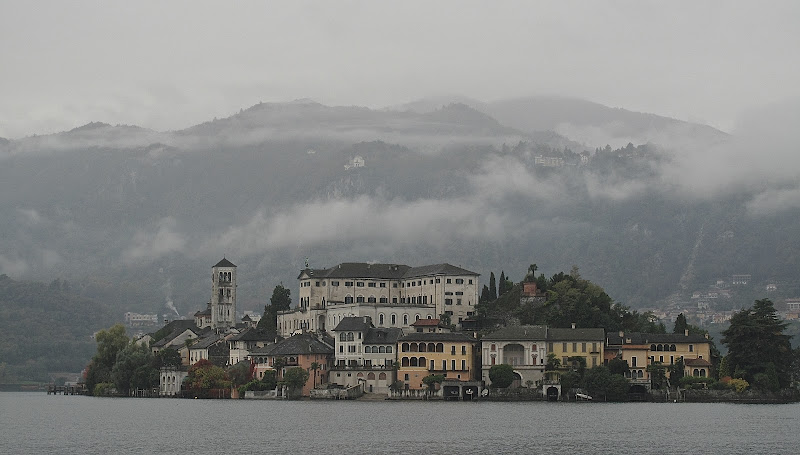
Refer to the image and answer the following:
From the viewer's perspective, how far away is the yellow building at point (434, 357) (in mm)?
149750

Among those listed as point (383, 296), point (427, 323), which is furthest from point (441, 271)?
point (427, 323)

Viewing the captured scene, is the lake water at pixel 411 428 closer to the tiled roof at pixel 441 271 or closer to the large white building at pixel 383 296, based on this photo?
the large white building at pixel 383 296

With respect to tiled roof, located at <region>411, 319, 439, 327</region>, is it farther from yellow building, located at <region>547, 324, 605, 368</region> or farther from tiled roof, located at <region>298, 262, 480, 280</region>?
tiled roof, located at <region>298, 262, 480, 280</region>

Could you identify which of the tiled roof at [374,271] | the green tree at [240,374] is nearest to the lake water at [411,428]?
the green tree at [240,374]

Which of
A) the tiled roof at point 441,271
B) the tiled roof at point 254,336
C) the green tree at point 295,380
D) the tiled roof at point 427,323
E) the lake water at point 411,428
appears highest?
the tiled roof at point 441,271

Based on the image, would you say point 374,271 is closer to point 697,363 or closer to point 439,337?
point 439,337

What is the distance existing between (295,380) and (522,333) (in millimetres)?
26427

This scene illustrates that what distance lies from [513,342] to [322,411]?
33213mm

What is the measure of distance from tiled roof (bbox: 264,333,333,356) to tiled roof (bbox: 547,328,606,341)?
91.1 ft

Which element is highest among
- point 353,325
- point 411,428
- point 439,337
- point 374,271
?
point 374,271

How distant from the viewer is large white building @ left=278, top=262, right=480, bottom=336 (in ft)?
567

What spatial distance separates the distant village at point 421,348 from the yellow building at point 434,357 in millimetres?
114

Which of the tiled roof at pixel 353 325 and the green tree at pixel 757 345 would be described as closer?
the green tree at pixel 757 345

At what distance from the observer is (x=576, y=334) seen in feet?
486
